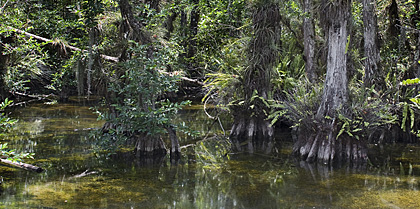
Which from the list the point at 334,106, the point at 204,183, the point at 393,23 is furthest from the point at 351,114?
the point at 393,23

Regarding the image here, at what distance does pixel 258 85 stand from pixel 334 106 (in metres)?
2.92

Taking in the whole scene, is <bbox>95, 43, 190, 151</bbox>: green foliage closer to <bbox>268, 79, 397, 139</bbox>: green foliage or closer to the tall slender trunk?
<bbox>268, 79, 397, 139</bbox>: green foliage

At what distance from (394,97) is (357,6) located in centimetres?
567

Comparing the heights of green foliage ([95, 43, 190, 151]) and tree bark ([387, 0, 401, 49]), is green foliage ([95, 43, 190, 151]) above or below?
below

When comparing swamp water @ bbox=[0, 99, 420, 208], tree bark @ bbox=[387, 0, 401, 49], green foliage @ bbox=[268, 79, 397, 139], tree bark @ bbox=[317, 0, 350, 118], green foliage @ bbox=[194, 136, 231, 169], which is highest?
tree bark @ bbox=[387, 0, 401, 49]

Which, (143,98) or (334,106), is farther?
(143,98)

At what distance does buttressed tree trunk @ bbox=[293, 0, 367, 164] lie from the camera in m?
8.45

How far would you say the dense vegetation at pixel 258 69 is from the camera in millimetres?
8547

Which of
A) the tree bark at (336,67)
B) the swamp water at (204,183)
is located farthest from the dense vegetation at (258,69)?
the swamp water at (204,183)

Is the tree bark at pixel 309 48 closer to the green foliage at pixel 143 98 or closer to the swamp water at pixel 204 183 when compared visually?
the swamp water at pixel 204 183

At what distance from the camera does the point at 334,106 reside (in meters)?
8.49

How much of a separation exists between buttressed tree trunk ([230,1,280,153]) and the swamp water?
4.27 ft

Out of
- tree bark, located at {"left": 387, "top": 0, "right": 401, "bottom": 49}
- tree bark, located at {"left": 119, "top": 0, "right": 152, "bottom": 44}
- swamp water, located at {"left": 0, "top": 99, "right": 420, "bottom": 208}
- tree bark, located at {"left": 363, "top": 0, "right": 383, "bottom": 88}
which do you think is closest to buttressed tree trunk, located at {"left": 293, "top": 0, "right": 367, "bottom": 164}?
swamp water, located at {"left": 0, "top": 99, "right": 420, "bottom": 208}

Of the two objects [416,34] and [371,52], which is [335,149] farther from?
[416,34]
